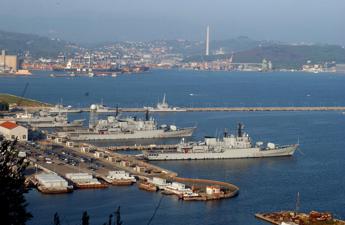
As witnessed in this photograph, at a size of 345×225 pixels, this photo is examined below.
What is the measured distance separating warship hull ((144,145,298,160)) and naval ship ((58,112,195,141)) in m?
3.11

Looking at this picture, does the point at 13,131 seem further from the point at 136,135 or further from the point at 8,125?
the point at 136,135

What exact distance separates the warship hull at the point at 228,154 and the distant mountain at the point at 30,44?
176ft

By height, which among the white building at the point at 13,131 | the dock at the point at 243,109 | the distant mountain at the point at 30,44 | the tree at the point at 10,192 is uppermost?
the distant mountain at the point at 30,44

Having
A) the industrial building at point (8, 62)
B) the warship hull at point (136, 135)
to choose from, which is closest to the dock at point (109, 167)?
the warship hull at point (136, 135)

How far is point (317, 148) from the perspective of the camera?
53.1ft

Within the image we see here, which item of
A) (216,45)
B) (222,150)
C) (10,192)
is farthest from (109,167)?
(216,45)

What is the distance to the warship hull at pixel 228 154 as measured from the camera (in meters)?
14.4

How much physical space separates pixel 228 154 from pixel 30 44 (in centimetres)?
6819

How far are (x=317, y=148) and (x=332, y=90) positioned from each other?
22772mm

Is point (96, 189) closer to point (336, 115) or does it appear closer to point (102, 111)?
point (102, 111)

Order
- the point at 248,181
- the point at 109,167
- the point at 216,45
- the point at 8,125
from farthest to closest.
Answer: the point at 216,45 → the point at 8,125 → the point at 109,167 → the point at 248,181

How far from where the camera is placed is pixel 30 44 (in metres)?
80.8

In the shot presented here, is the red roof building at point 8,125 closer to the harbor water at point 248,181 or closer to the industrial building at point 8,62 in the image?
the harbor water at point 248,181

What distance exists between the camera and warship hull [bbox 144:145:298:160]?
569 inches
